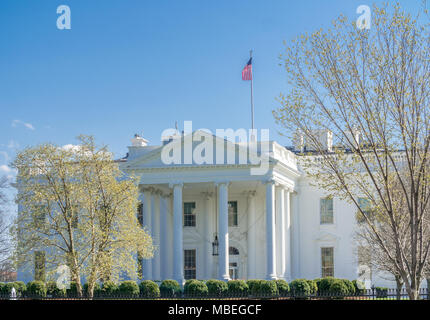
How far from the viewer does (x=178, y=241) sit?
47.7 meters

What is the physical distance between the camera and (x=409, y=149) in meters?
20.4

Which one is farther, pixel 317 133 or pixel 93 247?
pixel 93 247

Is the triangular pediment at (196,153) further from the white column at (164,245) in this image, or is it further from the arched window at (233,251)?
the arched window at (233,251)

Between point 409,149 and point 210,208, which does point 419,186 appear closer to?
point 409,149

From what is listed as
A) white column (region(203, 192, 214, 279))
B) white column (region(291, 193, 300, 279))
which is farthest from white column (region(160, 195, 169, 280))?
white column (region(291, 193, 300, 279))

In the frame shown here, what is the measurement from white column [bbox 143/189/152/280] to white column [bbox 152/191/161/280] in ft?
2.47

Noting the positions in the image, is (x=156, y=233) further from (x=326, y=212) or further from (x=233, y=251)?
(x=326, y=212)

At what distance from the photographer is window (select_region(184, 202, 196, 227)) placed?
55.4m

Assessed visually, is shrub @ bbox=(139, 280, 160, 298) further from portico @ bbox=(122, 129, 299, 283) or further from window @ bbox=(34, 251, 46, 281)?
window @ bbox=(34, 251, 46, 281)

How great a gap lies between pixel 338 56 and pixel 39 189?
668 inches

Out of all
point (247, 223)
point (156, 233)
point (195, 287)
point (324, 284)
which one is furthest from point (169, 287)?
point (247, 223)

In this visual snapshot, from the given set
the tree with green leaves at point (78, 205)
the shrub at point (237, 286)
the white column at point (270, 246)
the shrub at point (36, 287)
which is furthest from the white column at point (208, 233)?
the tree with green leaves at point (78, 205)
